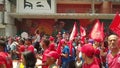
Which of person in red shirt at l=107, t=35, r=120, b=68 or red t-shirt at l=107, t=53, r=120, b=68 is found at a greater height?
person in red shirt at l=107, t=35, r=120, b=68

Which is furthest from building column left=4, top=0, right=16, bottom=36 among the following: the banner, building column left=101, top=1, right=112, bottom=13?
building column left=101, top=1, right=112, bottom=13

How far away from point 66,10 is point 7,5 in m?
5.97

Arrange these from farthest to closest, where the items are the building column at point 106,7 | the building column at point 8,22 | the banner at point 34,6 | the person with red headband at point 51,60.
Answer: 1. the building column at point 106,7
2. the banner at point 34,6
3. the building column at point 8,22
4. the person with red headband at point 51,60

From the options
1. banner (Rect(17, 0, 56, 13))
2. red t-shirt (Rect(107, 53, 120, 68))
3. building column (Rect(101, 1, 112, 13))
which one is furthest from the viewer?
building column (Rect(101, 1, 112, 13))

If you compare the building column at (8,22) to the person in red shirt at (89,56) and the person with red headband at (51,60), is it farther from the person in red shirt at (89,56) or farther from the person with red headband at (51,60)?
the person in red shirt at (89,56)

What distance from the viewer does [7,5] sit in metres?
35.0

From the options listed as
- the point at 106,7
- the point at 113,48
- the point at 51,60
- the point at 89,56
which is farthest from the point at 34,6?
the point at 89,56

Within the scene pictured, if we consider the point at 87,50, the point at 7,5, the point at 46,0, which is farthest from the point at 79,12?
the point at 87,50

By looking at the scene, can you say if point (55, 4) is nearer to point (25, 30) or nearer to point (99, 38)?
point (25, 30)

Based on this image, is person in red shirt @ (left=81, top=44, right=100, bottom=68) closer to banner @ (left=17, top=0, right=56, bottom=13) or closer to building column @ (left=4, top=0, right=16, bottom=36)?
building column @ (left=4, top=0, right=16, bottom=36)

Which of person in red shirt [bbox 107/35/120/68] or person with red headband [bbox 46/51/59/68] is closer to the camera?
person with red headband [bbox 46/51/59/68]

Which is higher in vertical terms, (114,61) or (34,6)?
(34,6)

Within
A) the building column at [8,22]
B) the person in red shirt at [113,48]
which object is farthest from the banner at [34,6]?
the person in red shirt at [113,48]

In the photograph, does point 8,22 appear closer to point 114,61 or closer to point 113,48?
point 113,48
